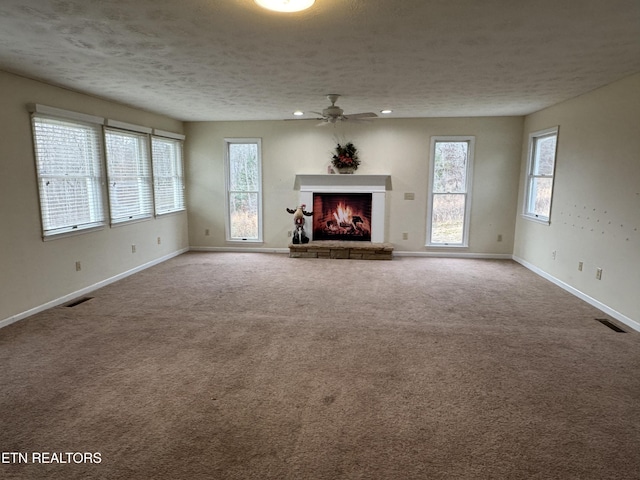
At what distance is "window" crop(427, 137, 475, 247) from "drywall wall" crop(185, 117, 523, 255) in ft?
0.37

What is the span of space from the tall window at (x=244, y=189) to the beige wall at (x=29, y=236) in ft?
7.37

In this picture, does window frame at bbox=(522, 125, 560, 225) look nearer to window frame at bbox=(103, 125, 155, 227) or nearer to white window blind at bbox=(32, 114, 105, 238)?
window frame at bbox=(103, 125, 155, 227)

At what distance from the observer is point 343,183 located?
22.0 ft

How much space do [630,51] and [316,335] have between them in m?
3.36

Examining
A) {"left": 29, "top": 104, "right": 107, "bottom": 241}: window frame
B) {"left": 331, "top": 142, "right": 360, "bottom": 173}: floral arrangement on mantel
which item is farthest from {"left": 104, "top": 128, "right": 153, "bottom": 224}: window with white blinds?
{"left": 331, "top": 142, "right": 360, "bottom": 173}: floral arrangement on mantel

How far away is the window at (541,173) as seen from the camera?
5.38 meters

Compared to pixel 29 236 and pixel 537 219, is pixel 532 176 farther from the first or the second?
pixel 29 236

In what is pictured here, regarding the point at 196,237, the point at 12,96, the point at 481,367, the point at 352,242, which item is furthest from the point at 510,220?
the point at 12,96

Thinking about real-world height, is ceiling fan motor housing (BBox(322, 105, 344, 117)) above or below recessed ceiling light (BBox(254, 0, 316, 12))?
below

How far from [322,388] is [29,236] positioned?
3.37m

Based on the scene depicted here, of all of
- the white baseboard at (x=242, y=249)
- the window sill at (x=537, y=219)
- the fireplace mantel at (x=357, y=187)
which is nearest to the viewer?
the window sill at (x=537, y=219)

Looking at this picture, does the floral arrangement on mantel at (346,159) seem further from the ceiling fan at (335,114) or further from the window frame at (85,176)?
the window frame at (85,176)

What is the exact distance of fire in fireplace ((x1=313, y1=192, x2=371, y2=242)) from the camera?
6.88 metres

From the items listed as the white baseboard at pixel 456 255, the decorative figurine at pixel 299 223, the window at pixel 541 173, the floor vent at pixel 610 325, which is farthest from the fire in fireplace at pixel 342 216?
the floor vent at pixel 610 325
